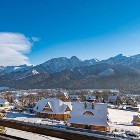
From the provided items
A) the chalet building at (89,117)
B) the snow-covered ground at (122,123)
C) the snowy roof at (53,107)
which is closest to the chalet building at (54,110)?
the snowy roof at (53,107)

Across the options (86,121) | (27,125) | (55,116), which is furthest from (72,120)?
(27,125)

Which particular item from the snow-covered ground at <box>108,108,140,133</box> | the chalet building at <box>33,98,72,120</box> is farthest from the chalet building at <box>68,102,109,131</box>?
the chalet building at <box>33,98,72,120</box>

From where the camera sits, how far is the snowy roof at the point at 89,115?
37703 mm

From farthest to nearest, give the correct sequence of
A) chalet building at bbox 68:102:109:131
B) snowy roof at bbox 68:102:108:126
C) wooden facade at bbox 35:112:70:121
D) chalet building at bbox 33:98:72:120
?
chalet building at bbox 33:98:72:120, wooden facade at bbox 35:112:70:121, snowy roof at bbox 68:102:108:126, chalet building at bbox 68:102:109:131

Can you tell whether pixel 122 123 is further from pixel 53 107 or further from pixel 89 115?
pixel 53 107

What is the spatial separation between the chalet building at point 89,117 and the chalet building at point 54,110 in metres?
9.40

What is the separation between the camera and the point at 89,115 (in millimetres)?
39531

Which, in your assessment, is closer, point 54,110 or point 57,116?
point 57,116

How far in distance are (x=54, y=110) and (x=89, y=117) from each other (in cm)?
1403

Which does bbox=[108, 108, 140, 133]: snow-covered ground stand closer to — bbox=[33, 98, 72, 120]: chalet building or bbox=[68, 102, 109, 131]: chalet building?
bbox=[68, 102, 109, 131]: chalet building

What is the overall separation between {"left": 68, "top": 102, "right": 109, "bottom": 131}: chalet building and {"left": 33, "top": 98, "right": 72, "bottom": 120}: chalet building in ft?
30.8

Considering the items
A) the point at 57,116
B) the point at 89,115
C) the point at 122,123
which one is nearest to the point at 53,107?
the point at 57,116

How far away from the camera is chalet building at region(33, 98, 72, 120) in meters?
50.9

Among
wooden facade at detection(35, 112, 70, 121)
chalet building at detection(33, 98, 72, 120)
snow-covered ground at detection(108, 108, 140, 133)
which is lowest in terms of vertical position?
snow-covered ground at detection(108, 108, 140, 133)
